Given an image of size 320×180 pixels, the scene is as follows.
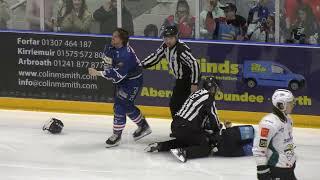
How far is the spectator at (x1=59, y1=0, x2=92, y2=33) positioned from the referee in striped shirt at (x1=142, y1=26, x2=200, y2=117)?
216 centimetres

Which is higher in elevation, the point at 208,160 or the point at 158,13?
the point at 158,13

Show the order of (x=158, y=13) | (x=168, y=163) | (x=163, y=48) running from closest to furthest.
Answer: (x=168, y=163) < (x=163, y=48) < (x=158, y=13)

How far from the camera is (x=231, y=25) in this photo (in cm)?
938

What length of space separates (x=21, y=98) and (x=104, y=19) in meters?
1.58

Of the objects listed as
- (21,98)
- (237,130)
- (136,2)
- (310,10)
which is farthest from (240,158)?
(21,98)

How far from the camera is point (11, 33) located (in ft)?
33.5

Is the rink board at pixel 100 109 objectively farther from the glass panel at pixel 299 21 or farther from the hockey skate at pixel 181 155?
the hockey skate at pixel 181 155

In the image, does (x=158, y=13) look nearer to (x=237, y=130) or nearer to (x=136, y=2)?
(x=136, y=2)

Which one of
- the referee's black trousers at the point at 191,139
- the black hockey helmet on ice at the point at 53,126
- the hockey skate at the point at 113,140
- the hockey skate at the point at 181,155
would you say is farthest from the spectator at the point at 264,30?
the black hockey helmet on ice at the point at 53,126

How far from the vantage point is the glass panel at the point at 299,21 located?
9.05 m

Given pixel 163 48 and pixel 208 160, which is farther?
pixel 163 48

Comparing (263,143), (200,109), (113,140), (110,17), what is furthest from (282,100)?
(110,17)

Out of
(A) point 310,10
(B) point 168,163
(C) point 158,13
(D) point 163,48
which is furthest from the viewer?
(C) point 158,13

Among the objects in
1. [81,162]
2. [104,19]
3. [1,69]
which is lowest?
[81,162]
